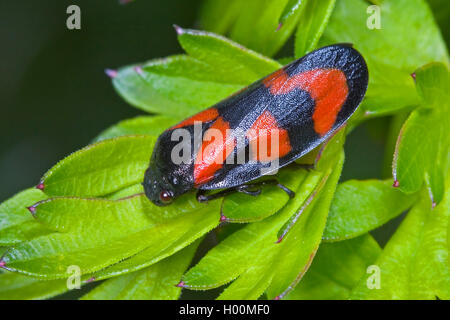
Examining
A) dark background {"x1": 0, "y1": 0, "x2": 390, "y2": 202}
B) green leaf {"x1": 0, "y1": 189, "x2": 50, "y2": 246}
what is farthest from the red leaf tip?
dark background {"x1": 0, "y1": 0, "x2": 390, "y2": 202}

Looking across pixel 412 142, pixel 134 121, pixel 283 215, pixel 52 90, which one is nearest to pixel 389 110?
pixel 412 142

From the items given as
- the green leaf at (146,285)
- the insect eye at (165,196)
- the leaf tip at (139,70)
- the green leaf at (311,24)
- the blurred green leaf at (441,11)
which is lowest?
the green leaf at (146,285)

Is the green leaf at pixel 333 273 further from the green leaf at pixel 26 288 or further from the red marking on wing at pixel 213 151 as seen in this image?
the green leaf at pixel 26 288

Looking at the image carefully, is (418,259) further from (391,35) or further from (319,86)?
(391,35)

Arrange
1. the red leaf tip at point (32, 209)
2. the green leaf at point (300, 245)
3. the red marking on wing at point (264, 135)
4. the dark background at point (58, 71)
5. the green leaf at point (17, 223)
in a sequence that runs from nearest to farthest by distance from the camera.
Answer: the green leaf at point (300, 245) < the red leaf tip at point (32, 209) < the green leaf at point (17, 223) < the red marking on wing at point (264, 135) < the dark background at point (58, 71)

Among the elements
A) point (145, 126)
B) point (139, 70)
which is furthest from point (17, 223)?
point (139, 70)

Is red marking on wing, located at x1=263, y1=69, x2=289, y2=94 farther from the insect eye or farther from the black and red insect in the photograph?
the insect eye

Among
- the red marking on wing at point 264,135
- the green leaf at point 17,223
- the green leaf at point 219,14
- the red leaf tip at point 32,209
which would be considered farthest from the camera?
the green leaf at point 219,14

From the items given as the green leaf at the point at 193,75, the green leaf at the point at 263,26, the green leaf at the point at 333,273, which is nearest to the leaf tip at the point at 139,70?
the green leaf at the point at 193,75
